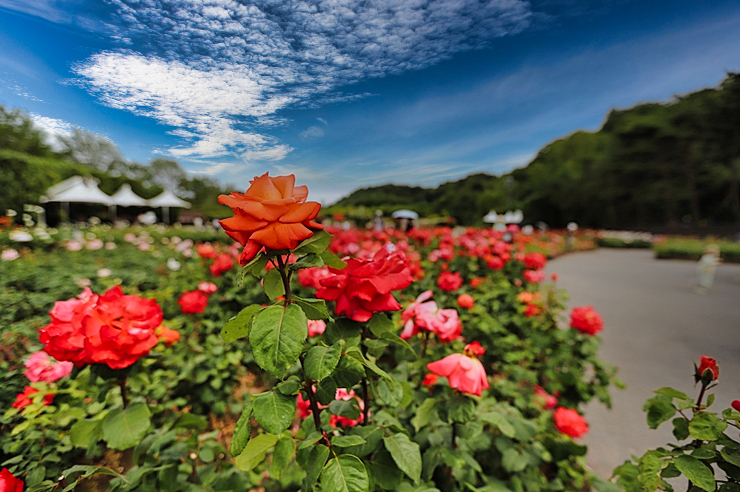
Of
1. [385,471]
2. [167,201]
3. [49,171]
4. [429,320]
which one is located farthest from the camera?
[167,201]

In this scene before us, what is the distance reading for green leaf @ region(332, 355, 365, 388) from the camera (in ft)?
1.56

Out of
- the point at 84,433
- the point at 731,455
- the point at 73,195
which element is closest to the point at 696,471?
the point at 731,455

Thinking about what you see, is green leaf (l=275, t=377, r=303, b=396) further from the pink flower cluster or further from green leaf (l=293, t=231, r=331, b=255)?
the pink flower cluster

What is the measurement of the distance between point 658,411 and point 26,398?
1549mm

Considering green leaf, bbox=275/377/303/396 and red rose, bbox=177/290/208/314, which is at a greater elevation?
green leaf, bbox=275/377/303/396

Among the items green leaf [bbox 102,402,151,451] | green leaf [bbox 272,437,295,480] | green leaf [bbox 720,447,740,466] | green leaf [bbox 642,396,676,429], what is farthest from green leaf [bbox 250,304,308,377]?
green leaf [bbox 642,396,676,429]

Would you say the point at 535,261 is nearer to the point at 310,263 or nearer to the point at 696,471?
the point at 696,471

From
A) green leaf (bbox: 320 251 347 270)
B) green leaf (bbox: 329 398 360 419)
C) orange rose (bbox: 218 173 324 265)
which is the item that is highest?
orange rose (bbox: 218 173 324 265)

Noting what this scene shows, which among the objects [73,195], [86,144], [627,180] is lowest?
[86,144]

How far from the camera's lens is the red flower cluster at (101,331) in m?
0.60

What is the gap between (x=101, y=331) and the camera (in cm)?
60

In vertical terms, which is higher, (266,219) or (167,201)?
(167,201)

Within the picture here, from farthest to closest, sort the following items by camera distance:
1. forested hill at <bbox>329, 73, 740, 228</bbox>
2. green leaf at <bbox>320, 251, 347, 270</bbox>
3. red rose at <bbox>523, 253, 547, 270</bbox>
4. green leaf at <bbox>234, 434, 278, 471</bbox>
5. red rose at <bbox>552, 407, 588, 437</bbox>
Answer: red rose at <bbox>523, 253, 547, 270</bbox>
forested hill at <bbox>329, 73, 740, 228</bbox>
red rose at <bbox>552, 407, 588, 437</bbox>
green leaf at <bbox>234, 434, 278, 471</bbox>
green leaf at <bbox>320, 251, 347, 270</bbox>

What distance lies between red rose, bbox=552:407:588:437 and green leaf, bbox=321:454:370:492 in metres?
1.29
